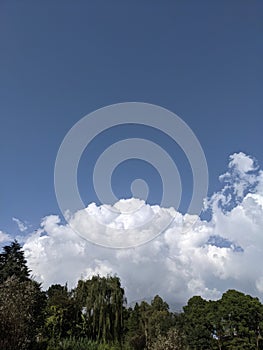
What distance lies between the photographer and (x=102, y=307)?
32.4m

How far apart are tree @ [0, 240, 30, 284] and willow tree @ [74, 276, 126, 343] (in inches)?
243

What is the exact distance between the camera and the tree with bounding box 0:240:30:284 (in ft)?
114

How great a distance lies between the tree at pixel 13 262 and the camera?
1372 inches

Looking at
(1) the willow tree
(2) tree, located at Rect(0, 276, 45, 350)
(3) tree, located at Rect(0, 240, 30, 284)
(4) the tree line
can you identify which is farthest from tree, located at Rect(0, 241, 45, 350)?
(3) tree, located at Rect(0, 240, 30, 284)

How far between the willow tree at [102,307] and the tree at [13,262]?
6.16 metres

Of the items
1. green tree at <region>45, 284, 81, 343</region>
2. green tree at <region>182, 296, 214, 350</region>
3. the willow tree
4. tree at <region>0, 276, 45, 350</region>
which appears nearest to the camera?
tree at <region>0, 276, 45, 350</region>

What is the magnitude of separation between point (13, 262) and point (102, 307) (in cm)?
1027

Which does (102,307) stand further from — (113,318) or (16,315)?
(16,315)

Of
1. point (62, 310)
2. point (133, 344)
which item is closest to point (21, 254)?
point (62, 310)

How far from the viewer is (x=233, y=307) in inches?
1388

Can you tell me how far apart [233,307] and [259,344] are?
147 inches

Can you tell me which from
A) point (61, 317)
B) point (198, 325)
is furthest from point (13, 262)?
point (198, 325)

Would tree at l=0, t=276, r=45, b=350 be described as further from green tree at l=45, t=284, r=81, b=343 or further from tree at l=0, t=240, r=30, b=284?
tree at l=0, t=240, r=30, b=284

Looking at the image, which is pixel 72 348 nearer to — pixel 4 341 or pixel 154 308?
pixel 4 341
